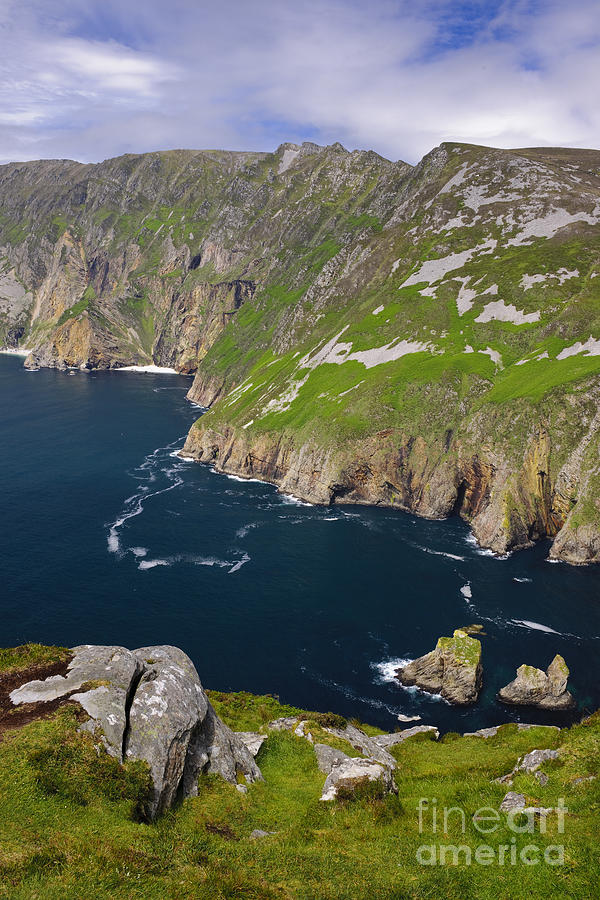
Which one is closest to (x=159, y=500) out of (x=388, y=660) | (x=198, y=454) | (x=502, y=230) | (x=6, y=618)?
(x=198, y=454)

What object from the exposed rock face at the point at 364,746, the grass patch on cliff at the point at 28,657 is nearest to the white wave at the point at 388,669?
the exposed rock face at the point at 364,746

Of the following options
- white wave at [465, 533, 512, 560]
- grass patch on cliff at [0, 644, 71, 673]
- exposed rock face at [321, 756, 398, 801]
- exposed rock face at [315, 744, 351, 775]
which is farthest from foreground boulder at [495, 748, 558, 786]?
white wave at [465, 533, 512, 560]

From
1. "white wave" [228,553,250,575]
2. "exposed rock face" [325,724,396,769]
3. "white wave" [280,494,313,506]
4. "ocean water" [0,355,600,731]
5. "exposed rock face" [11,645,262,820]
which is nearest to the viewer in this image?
"exposed rock face" [11,645,262,820]

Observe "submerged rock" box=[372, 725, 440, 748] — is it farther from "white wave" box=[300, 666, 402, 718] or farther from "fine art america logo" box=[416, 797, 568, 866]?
"fine art america logo" box=[416, 797, 568, 866]

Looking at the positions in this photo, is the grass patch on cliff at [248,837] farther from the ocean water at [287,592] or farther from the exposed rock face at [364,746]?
the ocean water at [287,592]

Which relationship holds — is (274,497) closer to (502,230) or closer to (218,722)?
(218,722)

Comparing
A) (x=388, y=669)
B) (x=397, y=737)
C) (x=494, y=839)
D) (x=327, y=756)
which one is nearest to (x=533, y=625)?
(x=388, y=669)
